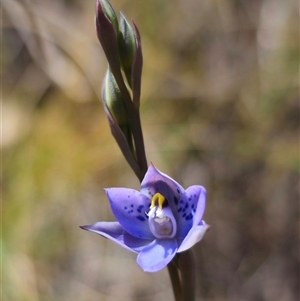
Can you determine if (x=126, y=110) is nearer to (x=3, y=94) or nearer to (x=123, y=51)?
(x=123, y=51)

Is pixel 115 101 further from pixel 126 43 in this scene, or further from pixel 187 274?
pixel 187 274

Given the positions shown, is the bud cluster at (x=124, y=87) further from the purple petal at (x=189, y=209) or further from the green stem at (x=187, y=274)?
the green stem at (x=187, y=274)

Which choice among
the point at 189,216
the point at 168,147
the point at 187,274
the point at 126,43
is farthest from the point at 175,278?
the point at 168,147

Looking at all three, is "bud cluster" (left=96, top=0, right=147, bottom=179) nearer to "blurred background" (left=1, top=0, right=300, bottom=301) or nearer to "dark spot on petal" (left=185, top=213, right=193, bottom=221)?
"dark spot on petal" (left=185, top=213, right=193, bottom=221)

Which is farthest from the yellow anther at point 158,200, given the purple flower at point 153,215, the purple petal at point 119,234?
the purple petal at point 119,234

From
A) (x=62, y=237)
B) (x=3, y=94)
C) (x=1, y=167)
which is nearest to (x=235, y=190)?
(x=62, y=237)
